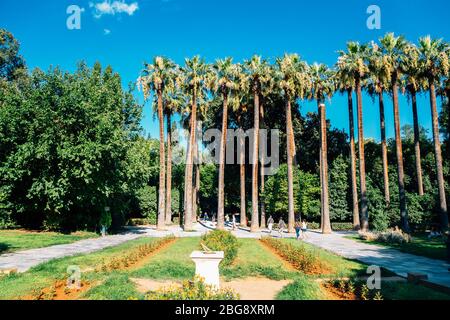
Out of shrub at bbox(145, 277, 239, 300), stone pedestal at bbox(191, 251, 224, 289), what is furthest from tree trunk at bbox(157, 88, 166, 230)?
shrub at bbox(145, 277, 239, 300)

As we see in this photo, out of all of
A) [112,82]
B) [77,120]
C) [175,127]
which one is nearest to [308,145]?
[175,127]

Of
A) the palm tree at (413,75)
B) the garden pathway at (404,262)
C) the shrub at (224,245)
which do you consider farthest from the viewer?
the palm tree at (413,75)

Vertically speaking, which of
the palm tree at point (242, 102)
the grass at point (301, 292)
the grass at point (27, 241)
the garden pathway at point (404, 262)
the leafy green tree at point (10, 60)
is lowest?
the garden pathway at point (404, 262)

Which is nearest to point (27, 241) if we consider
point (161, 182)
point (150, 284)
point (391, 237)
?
point (161, 182)

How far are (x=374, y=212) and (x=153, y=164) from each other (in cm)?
2618

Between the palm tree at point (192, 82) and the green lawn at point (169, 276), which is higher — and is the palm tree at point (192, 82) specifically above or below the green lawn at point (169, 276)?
above

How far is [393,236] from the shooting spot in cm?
2255

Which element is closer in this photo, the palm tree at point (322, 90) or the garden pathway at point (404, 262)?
the garden pathway at point (404, 262)

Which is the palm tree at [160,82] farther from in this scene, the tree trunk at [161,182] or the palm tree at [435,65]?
the palm tree at [435,65]

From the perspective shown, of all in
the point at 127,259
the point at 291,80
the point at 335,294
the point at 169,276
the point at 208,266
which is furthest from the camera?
the point at 291,80

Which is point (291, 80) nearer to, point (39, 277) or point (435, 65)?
point (435, 65)

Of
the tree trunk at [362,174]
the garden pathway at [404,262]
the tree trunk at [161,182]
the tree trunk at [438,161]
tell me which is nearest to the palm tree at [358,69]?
the tree trunk at [362,174]

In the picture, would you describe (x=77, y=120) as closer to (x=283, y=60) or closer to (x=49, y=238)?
(x=49, y=238)

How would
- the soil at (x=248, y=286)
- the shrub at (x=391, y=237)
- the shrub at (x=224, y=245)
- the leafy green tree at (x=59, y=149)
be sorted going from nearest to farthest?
the soil at (x=248, y=286), the shrub at (x=224, y=245), the shrub at (x=391, y=237), the leafy green tree at (x=59, y=149)
